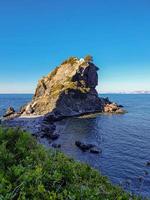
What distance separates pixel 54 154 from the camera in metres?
15.4

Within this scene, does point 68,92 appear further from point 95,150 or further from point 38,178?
point 38,178

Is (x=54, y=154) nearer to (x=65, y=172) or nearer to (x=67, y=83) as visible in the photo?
(x=65, y=172)

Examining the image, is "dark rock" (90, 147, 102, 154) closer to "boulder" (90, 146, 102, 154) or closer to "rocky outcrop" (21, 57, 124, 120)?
"boulder" (90, 146, 102, 154)

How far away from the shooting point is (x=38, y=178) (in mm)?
9812

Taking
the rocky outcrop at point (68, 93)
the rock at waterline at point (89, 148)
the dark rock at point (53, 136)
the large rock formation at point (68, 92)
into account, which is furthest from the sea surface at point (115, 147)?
the large rock formation at point (68, 92)

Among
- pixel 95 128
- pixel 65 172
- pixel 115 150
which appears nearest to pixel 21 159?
pixel 65 172

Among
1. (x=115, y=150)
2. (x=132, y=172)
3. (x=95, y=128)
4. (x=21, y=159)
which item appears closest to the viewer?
(x=21, y=159)

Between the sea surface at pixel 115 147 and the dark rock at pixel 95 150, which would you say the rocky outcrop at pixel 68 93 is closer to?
the sea surface at pixel 115 147

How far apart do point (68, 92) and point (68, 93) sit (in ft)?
2.07

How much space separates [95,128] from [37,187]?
3270 inches

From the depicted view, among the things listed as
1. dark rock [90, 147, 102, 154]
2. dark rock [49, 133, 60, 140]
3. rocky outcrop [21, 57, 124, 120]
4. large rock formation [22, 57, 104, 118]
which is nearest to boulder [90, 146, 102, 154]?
dark rock [90, 147, 102, 154]

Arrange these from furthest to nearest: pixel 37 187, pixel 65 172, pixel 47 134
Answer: pixel 47 134, pixel 65 172, pixel 37 187

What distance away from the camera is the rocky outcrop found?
118 meters

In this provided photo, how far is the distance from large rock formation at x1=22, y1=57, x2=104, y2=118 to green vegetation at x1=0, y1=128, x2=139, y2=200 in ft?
313
